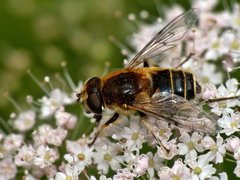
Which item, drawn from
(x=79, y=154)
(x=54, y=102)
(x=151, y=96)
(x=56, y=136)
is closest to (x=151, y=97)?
(x=151, y=96)

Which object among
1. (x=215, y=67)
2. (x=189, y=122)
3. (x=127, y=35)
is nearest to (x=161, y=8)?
(x=127, y=35)

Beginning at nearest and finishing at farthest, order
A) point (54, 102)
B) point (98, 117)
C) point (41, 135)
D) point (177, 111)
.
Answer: point (177, 111) < point (98, 117) < point (41, 135) < point (54, 102)

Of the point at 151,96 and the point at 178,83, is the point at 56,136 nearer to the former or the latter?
the point at 151,96

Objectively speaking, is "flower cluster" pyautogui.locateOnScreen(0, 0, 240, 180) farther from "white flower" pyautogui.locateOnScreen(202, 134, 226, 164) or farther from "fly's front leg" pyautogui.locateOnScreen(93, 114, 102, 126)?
"fly's front leg" pyautogui.locateOnScreen(93, 114, 102, 126)

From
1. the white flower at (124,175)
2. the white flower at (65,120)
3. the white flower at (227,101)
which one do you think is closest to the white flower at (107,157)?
the white flower at (124,175)

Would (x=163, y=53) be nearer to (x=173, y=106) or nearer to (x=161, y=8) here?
(x=173, y=106)

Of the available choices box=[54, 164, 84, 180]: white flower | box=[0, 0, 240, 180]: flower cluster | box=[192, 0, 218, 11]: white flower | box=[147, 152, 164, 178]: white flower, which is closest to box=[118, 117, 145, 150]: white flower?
box=[0, 0, 240, 180]: flower cluster

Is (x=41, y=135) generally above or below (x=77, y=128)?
above
